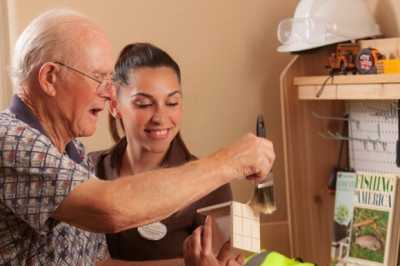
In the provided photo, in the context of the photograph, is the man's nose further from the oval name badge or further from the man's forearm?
the oval name badge

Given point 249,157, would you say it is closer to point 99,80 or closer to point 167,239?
point 99,80

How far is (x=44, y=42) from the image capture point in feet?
3.73

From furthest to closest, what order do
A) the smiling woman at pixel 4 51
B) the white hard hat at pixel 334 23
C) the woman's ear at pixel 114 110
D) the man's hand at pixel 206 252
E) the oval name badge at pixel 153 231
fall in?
the smiling woman at pixel 4 51 < the white hard hat at pixel 334 23 < the woman's ear at pixel 114 110 < the oval name badge at pixel 153 231 < the man's hand at pixel 206 252

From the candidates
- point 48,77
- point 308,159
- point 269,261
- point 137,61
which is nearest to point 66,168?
point 48,77

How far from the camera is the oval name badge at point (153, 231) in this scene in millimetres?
1617

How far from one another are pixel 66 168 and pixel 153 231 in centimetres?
62

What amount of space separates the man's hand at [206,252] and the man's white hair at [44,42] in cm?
49

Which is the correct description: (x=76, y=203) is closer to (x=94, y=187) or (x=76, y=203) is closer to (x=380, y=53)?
(x=94, y=187)

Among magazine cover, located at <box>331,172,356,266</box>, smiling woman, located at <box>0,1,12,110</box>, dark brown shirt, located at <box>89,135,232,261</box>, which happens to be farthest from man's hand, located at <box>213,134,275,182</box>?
smiling woman, located at <box>0,1,12,110</box>

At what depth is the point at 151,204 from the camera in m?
1.04

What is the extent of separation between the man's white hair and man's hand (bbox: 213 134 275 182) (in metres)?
0.33

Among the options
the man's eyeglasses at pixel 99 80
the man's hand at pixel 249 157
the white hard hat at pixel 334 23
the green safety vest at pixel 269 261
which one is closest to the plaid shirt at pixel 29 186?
the man's eyeglasses at pixel 99 80

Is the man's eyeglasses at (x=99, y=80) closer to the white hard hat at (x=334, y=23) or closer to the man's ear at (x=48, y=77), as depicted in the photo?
the man's ear at (x=48, y=77)

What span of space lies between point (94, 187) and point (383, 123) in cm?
109
